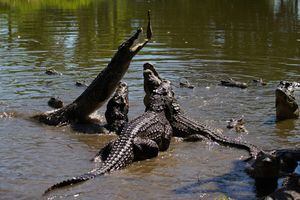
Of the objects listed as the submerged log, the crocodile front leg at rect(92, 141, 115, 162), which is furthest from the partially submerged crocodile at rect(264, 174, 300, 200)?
the submerged log

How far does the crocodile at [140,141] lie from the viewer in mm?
8070

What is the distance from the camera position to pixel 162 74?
51.4ft

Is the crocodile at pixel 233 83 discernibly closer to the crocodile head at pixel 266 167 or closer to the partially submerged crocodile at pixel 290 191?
the crocodile head at pixel 266 167

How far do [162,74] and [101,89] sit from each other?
4918mm

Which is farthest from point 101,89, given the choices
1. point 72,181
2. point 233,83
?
point 233,83

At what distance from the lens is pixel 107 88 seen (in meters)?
11.0

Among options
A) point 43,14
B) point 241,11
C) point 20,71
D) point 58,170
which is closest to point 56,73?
point 20,71

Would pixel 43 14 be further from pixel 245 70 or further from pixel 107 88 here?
pixel 107 88

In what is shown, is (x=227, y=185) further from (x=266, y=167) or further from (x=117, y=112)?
(x=117, y=112)

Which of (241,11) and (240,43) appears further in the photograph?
(241,11)

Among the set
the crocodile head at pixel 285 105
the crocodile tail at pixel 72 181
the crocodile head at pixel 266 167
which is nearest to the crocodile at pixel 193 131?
the crocodile head at pixel 285 105

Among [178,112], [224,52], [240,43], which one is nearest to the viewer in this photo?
[178,112]

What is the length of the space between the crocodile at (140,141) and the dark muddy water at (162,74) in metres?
0.16

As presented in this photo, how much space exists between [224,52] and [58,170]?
39.2 feet
